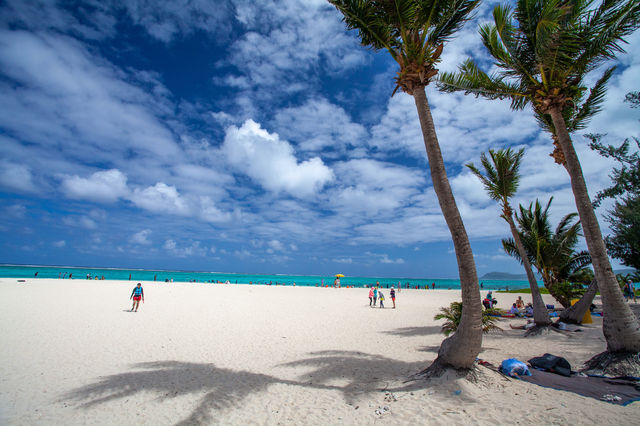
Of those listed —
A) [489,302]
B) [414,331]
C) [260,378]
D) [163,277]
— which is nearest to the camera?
[260,378]

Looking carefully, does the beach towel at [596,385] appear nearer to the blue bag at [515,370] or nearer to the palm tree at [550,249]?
the blue bag at [515,370]

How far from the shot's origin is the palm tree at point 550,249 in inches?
597

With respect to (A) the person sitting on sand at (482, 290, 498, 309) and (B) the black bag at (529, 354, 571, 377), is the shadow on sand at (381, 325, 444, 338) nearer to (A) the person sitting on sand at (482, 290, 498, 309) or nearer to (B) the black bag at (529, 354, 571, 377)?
(A) the person sitting on sand at (482, 290, 498, 309)

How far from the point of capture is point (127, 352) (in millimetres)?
9133

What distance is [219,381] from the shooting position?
22.4 feet

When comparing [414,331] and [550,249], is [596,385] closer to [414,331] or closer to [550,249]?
[414,331]

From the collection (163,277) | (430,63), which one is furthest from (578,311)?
(163,277)

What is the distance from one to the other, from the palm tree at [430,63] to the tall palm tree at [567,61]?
2.01 metres

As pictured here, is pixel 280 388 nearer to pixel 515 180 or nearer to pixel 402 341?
pixel 402 341

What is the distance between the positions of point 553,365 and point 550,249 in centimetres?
1102

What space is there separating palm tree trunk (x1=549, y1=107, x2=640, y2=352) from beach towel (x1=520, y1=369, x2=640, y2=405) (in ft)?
3.20

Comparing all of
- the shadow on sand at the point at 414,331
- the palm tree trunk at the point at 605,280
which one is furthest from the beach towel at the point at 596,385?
the shadow on sand at the point at 414,331

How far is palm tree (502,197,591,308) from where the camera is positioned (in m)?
15.2

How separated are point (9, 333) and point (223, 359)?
8908mm
